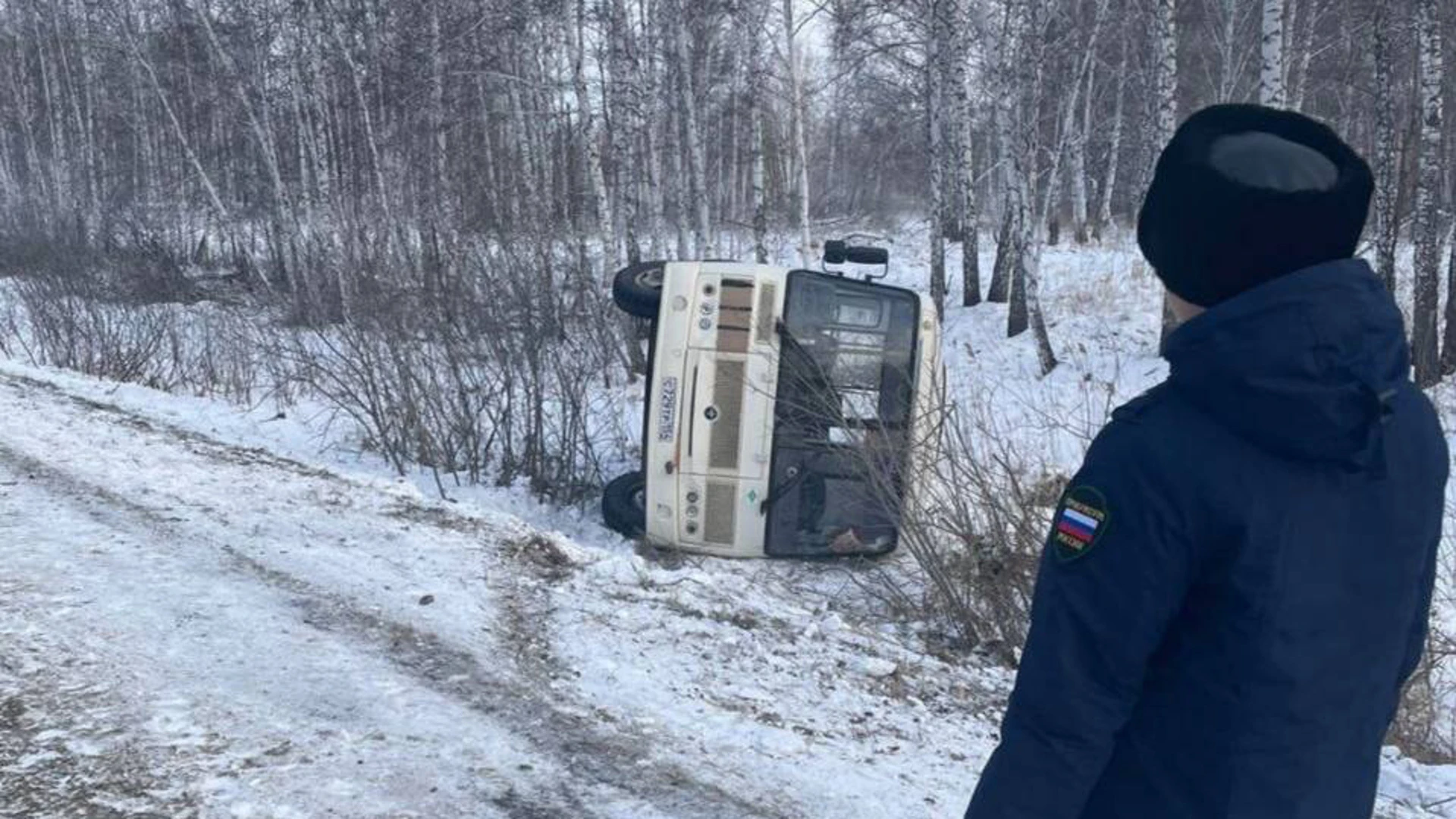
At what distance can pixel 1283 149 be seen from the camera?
5.15 feet

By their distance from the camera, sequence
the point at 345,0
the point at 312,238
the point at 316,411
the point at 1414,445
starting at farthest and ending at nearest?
the point at 345,0, the point at 312,238, the point at 316,411, the point at 1414,445

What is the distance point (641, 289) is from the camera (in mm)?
8570

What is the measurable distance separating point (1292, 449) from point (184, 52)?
30.8 m

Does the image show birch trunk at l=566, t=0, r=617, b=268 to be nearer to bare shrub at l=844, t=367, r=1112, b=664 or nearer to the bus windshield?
the bus windshield

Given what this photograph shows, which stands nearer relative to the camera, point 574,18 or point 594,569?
point 594,569

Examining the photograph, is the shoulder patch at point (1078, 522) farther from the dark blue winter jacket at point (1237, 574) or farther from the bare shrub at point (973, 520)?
the bare shrub at point (973, 520)

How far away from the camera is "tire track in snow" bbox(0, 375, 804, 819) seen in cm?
371

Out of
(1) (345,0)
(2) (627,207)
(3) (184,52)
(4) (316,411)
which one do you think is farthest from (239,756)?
(3) (184,52)

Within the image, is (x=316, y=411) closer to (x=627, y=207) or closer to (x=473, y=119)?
A: (x=627, y=207)

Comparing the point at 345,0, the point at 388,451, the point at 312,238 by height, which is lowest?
the point at 388,451

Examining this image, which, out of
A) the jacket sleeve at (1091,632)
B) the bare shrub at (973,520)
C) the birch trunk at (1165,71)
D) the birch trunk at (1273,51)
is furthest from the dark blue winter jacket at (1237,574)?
the birch trunk at (1165,71)

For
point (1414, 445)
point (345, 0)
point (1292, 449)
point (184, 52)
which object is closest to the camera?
point (1292, 449)

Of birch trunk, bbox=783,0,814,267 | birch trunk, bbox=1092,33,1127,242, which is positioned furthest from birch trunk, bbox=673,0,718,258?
birch trunk, bbox=1092,33,1127,242

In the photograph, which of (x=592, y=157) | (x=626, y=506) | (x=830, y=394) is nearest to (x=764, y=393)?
(x=830, y=394)
